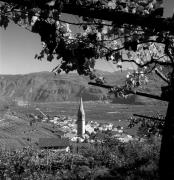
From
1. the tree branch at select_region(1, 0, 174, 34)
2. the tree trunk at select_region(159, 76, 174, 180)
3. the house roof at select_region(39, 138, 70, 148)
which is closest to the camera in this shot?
the tree branch at select_region(1, 0, 174, 34)

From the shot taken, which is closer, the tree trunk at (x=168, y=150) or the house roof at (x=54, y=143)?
the tree trunk at (x=168, y=150)

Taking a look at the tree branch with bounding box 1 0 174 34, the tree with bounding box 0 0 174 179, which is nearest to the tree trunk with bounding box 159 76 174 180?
the tree with bounding box 0 0 174 179

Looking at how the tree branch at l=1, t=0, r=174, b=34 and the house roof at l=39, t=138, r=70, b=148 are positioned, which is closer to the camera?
the tree branch at l=1, t=0, r=174, b=34

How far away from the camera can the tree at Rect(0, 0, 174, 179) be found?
248cm

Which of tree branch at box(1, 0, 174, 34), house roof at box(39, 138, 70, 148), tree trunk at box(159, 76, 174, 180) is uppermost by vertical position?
tree branch at box(1, 0, 174, 34)

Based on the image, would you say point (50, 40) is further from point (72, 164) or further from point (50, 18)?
point (72, 164)

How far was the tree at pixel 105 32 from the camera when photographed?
248 centimetres

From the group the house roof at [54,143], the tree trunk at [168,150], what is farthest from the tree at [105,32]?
the house roof at [54,143]

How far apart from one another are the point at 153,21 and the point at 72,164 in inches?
940

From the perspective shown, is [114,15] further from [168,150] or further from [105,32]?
[105,32]

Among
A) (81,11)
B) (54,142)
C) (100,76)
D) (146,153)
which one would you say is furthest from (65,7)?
(54,142)

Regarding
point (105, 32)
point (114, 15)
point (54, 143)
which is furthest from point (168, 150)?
point (54, 143)

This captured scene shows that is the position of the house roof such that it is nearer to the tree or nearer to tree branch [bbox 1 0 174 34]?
the tree

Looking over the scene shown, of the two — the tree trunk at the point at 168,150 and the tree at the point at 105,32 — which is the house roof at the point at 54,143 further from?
the tree trunk at the point at 168,150
